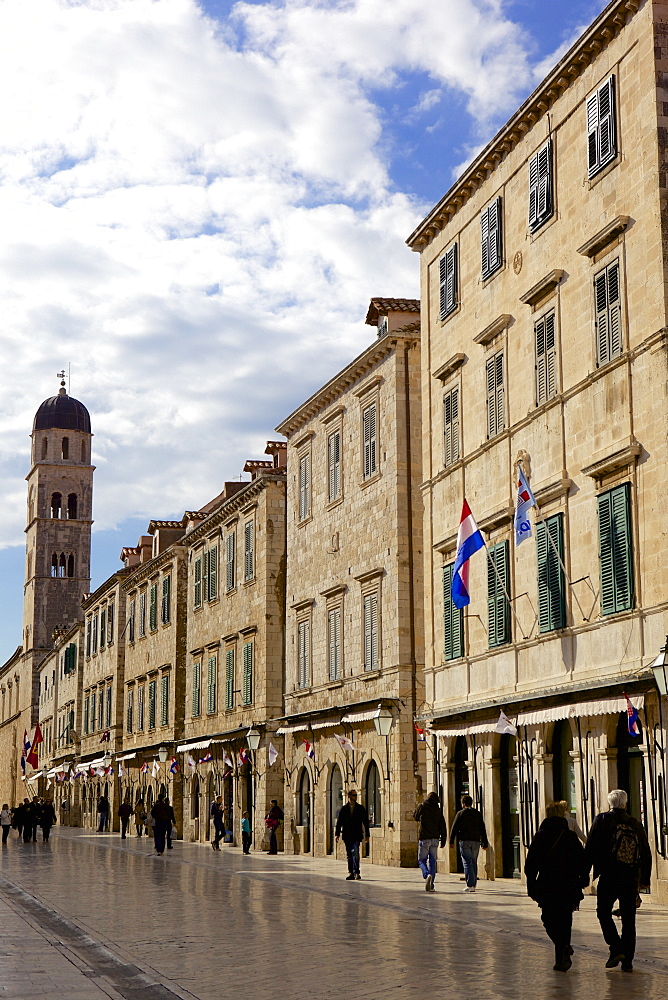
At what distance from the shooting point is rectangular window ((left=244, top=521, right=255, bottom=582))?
A: 4225 cm

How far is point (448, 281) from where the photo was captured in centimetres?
2823

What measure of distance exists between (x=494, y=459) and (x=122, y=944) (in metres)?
13.2

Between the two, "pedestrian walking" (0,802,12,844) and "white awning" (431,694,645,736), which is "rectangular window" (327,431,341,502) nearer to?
"white awning" (431,694,645,736)

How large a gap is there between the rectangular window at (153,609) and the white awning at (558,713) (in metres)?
31.2

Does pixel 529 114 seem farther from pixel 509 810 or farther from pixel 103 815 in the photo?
pixel 103 815

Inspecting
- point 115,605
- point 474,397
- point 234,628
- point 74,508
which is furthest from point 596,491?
point 74,508

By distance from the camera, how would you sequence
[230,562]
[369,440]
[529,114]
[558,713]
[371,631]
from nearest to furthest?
[558,713]
[529,114]
[371,631]
[369,440]
[230,562]

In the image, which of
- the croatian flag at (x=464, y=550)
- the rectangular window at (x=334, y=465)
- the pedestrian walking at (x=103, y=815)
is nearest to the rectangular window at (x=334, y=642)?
the rectangular window at (x=334, y=465)

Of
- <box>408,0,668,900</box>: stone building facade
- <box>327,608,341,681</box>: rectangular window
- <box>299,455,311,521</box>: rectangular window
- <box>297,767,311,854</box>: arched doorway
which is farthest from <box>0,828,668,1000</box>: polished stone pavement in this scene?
<box>299,455,311,521</box>: rectangular window

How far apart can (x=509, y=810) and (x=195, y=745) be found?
75.0 feet

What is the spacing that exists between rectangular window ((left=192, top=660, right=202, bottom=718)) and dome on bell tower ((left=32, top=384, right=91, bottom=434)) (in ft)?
196

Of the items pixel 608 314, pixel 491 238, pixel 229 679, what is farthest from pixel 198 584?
pixel 608 314

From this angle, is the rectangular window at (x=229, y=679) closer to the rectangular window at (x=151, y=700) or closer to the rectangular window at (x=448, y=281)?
the rectangular window at (x=151, y=700)

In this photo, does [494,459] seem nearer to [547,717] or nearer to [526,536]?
[526,536]
